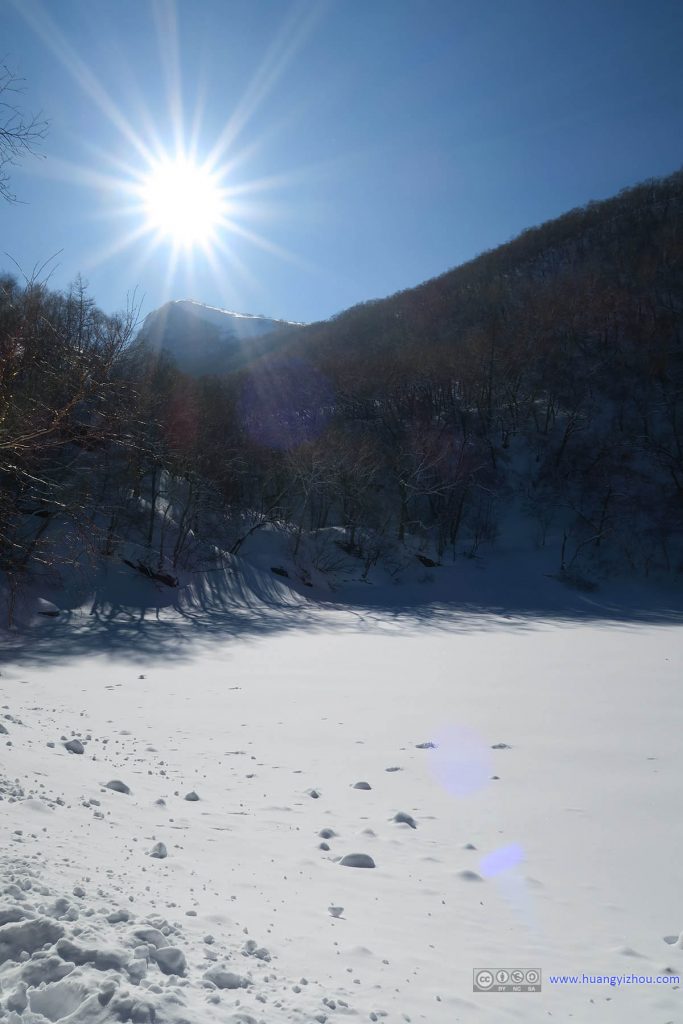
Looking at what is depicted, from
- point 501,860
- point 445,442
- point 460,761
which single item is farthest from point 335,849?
point 445,442

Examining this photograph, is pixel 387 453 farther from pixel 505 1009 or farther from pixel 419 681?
pixel 505 1009

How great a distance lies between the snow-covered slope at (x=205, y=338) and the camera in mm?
76188

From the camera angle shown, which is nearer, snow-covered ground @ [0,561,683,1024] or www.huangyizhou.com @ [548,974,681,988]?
snow-covered ground @ [0,561,683,1024]

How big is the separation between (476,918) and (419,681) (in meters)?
7.75

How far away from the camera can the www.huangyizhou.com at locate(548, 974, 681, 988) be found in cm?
298

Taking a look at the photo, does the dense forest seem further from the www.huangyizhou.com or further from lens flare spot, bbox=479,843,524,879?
the www.huangyizhou.com

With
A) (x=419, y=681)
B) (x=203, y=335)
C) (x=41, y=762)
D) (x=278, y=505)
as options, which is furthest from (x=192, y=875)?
(x=203, y=335)

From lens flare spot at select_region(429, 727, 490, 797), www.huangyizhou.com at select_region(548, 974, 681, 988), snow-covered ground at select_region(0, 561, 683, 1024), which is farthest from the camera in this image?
lens flare spot at select_region(429, 727, 490, 797)

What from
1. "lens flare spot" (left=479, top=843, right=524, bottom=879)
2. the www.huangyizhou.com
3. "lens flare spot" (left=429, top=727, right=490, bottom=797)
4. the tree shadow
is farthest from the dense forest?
the www.huangyizhou.com

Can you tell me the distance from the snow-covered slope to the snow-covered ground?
65930 mm

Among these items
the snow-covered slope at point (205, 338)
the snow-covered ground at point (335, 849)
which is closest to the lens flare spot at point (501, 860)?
the snow-covered ground at point (335, 849)

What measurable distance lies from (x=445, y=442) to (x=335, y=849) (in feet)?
107

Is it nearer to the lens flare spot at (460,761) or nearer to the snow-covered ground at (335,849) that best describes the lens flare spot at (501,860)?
the snow-covered ground at (335,849)

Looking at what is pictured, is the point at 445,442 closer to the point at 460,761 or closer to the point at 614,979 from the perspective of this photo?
the point at 460,761
